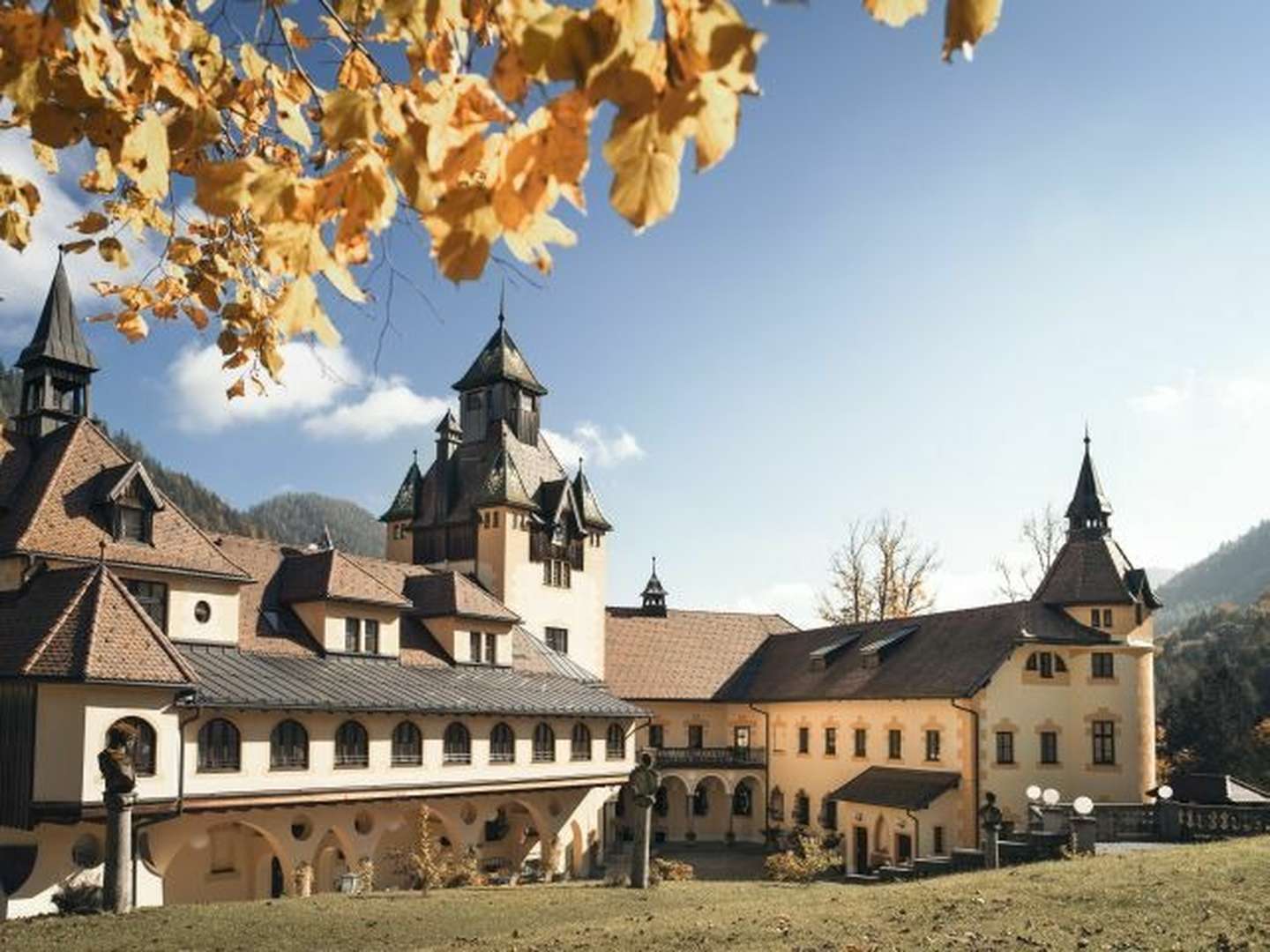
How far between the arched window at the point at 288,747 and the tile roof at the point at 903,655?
71.3ft

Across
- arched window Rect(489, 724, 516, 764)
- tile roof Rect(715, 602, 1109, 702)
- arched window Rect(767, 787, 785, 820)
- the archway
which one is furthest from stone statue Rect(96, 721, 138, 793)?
arched window Rect(767, 787, 785, 820)

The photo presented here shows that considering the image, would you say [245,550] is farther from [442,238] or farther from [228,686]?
[442,238]

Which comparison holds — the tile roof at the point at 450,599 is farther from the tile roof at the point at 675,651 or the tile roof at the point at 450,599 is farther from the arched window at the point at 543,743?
the tile roof at the point at 675,651

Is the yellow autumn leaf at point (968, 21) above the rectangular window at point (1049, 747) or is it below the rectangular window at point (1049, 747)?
above

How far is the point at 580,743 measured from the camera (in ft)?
116

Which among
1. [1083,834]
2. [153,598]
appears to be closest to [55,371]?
[153,598]

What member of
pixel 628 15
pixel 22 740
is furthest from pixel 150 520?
pixel 628 15

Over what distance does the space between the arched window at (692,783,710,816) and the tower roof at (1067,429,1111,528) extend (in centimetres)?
1905

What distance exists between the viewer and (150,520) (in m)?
27.2

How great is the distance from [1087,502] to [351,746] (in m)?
28.5

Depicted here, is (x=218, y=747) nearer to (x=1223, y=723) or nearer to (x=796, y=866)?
(x=796, y=866)

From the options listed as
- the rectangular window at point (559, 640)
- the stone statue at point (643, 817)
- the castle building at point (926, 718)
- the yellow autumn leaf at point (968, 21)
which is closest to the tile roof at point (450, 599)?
the rectangular window at point (559, 640)

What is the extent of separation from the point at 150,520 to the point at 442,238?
87.6ft

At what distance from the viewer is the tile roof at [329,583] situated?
3095 cm
